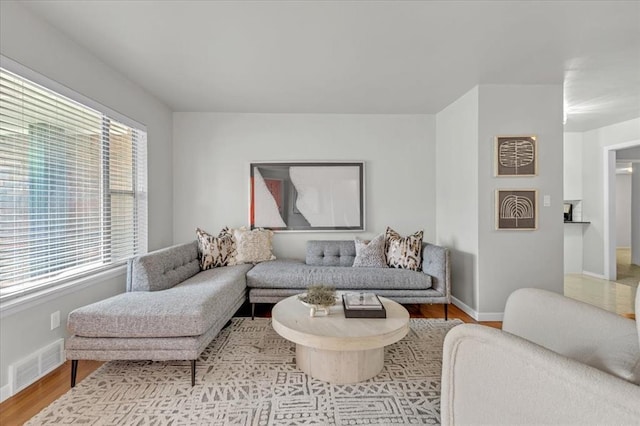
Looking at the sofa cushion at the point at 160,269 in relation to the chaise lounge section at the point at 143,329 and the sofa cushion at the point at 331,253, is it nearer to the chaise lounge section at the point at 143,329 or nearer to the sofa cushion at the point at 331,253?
the chaise lounge section at the point at 143,329

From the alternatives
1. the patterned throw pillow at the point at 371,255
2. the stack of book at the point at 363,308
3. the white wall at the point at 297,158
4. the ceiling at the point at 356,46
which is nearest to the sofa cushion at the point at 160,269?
the white wall at the point at 297,158

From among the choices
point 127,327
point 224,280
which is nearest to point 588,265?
point 224,280

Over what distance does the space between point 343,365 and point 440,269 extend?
5.38 ft

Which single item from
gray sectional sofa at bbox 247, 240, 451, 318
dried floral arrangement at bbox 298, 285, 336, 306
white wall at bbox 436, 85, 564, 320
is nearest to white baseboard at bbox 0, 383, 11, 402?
gray sectional sofa at bbox 247, 240, 451, 318

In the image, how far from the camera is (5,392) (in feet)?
5.99

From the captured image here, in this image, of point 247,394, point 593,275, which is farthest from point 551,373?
point 593,275

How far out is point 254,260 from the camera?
3678mm

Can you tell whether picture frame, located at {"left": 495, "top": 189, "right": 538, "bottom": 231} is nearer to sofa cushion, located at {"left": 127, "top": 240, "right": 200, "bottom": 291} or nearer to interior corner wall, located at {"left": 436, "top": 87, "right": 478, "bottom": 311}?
interior corner wall, located at {"left": 436, "top": 87, "right": 478, "bottom": 311}

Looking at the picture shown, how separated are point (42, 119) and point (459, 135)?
393 centimetres

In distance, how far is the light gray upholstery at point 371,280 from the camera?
10.2 ft

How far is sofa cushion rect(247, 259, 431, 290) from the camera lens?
313 centimetres

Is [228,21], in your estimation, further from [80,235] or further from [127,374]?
[127,374]

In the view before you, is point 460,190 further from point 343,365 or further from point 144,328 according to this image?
point 144,328

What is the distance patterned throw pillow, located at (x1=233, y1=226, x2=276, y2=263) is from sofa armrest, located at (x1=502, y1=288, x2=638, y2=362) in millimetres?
Result: 2726
